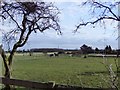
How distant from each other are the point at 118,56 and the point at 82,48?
777mm

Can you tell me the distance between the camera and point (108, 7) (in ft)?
12.8

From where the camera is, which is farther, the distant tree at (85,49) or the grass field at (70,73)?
the grass field at (70,73)

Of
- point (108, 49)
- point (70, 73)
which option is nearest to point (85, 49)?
point (108, 49)

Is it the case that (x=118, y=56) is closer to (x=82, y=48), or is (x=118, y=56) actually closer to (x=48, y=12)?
(x=82, y=48)

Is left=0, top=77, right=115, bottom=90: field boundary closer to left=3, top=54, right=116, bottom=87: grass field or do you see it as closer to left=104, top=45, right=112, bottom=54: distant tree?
left=3, top=54, right=116, bottom=87: grass field

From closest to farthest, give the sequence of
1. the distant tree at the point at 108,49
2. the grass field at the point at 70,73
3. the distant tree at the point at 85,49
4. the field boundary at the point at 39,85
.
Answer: the distant tree at the point at 108,49
the distant tree at the point at 85,49
the field boundary at the point at 39,85
the grass field at the point at 70,73

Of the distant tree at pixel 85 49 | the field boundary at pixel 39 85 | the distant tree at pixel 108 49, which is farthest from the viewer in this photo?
the field boundary at pixel 39 85

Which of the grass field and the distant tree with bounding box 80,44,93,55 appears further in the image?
the grass field

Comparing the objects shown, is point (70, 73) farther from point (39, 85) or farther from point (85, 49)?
point (85, 49)

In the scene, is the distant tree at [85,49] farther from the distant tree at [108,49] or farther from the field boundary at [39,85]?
the field boundary at [39,85]

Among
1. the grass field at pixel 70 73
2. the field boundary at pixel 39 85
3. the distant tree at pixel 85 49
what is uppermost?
the distant tree at pixel 85 49

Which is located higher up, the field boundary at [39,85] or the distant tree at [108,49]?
the distant tree at [108,49]

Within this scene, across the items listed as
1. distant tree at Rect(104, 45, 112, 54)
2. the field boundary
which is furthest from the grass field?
the field boundary

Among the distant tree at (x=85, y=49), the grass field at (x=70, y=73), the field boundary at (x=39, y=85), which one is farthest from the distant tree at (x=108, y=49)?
the field boundary at (x=39, y=85)
